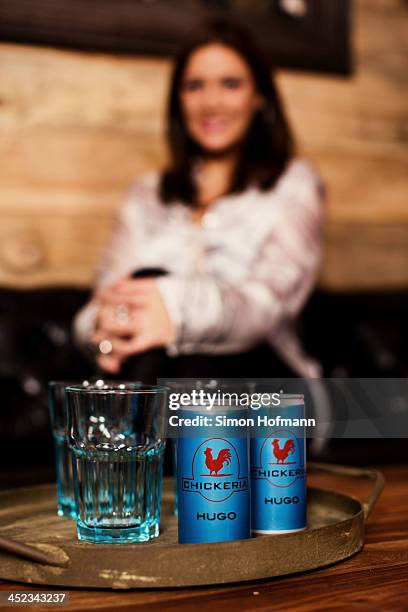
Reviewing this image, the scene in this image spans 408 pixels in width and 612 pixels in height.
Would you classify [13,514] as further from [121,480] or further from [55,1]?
[55,1]

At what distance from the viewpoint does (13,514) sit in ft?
2.76

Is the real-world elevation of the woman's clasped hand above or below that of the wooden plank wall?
below

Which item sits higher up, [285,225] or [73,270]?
[285,225]

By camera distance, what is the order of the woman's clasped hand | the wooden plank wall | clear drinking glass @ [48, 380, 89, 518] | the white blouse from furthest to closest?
the wooden plank wall < the white blouse < the woman's clasped hand < clear drinking glass @ [48, 380, 89, 518]

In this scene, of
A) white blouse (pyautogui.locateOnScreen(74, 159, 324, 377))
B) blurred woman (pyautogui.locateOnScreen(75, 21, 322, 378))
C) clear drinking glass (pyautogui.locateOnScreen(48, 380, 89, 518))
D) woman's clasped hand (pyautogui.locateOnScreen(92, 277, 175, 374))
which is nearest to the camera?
clear drinking glass (pyautogui.locateOnScreen(48, 380, 89, 518))

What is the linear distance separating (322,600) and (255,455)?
149 mm

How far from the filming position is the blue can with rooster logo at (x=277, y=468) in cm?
71

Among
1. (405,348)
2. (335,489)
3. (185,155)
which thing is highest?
(185,155)

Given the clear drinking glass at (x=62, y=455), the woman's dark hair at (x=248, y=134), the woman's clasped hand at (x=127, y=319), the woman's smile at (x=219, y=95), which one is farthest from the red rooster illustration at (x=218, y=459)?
the woman's smile at (x=219, y=95)

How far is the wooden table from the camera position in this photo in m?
0.59

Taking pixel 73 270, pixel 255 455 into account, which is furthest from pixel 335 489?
pixel 73 270

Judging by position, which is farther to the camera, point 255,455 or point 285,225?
point 285,225

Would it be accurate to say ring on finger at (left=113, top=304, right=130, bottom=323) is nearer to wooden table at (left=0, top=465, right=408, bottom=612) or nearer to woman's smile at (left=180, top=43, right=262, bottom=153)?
woman's smile at (left=180, top=43, right=262, bottom=153)

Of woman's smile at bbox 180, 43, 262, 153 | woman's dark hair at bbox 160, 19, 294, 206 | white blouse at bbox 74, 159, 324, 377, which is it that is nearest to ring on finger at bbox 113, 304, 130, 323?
white blouse at bbox 74, 159, 324, 377
